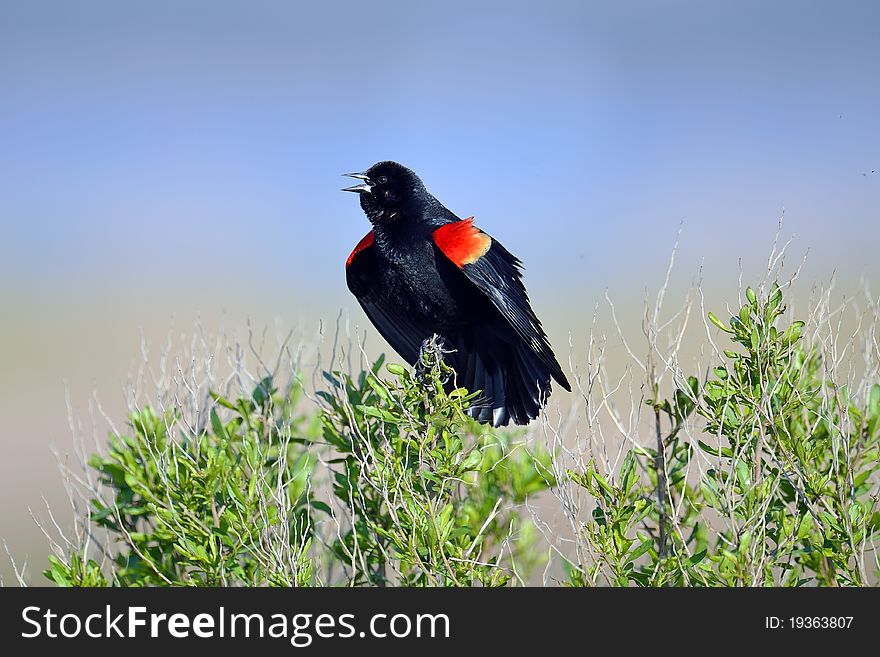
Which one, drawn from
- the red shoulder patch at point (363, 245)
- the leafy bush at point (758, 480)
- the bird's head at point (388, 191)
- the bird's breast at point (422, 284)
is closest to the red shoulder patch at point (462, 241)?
the bird's breast at point (422, 284)

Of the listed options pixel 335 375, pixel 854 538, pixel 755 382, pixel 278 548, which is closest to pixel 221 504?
pixel 278 548

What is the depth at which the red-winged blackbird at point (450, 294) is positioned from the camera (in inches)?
183

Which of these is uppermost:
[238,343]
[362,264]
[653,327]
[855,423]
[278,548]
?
[362,264]

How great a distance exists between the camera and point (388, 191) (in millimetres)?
5188

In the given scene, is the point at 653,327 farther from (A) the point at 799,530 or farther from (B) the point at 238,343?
(B) the point at 238,343

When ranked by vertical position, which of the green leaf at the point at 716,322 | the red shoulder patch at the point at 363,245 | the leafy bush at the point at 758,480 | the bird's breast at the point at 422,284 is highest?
the red shoulder patch at the point at 363,245

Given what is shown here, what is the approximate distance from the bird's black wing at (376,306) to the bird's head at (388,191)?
22 cm

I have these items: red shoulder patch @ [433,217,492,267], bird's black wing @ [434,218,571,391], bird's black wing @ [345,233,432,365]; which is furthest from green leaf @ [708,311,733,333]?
bird's black wing @ [345,233,432,365]

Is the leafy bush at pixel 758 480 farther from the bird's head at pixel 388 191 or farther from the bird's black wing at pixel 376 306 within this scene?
the bird's head at pixel 388 191

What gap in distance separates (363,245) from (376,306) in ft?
1.40

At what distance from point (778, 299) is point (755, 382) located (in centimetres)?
44

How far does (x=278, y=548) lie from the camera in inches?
158

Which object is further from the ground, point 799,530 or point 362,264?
point 362,264

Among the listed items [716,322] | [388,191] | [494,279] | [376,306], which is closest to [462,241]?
[494,279]
